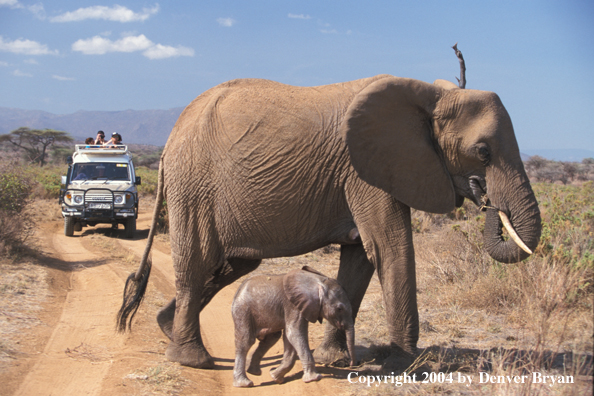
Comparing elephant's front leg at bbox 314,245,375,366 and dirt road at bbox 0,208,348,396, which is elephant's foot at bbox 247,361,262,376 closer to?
dirt road at bbox 0,208,348,396

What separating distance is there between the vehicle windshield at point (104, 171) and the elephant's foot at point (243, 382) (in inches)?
463

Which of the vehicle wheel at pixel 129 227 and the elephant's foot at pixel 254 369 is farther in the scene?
the vehicle wheel at pixel 129 227

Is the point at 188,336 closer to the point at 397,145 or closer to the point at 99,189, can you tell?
the point at 397,145

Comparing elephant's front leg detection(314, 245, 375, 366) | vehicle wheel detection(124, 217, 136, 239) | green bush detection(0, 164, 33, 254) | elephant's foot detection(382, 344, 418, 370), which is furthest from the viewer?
vehicle wheel detection(124, 217, 136, 239)

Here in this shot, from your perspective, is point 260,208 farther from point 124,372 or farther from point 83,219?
point 83,219

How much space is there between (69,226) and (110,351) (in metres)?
9.71

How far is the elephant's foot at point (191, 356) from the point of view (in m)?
5.38

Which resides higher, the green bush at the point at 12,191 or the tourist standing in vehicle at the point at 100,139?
the tourist standing in vehicle at the point at 100,139

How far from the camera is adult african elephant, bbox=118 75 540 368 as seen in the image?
472cm

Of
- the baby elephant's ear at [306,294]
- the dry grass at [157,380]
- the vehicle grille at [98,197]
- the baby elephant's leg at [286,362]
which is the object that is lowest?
the dry grass at [157,380]

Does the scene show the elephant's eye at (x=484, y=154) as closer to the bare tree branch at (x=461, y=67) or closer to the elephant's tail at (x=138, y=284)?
the bare tree branch at (x=461, y=67)

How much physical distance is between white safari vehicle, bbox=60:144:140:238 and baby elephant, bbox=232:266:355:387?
10.9 metres

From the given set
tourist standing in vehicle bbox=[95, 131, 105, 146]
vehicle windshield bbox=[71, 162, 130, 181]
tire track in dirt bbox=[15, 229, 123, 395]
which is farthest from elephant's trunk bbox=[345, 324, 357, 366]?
tourist standing in vehicle bbox=[95, 131, 105, 146]

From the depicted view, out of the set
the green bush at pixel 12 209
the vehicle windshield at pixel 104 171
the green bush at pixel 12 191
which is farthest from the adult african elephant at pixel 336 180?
the vehicle windshield at pixel 104 171
